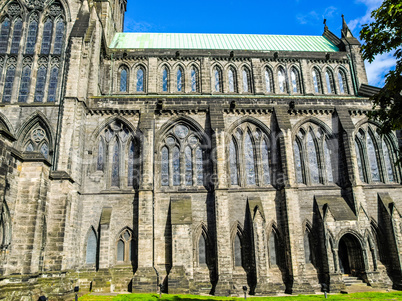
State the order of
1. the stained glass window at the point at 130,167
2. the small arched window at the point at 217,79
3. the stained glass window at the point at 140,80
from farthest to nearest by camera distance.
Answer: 1. the small arched window at the point at 217,79
2. the stained glass window at the point at 140,80
3. the stained glass window at the point at 130,167

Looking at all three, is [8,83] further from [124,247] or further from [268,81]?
[268,81]

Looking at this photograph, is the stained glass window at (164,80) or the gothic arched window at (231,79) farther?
the gothic arched window at (231,79)

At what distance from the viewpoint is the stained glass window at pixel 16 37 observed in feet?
74.6

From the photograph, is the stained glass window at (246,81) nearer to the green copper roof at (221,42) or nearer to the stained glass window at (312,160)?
the green copper roof at (221,42)

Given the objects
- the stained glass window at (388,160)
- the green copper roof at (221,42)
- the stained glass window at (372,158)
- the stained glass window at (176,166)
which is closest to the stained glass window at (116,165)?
the stained glass window at (176,166)

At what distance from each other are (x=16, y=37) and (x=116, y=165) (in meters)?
11.9

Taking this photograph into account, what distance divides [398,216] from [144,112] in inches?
683

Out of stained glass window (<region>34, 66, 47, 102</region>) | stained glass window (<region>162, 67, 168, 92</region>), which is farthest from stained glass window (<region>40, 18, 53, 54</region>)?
stained glass window (<region>162, 67, 168, 92</region>)

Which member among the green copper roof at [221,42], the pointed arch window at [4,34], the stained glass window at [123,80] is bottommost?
the stained glass window at [123,80]

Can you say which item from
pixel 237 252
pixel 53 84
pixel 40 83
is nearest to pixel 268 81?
pixel 237 252

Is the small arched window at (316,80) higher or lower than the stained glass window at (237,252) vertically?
higher

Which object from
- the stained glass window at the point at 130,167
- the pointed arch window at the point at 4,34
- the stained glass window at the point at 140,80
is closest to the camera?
the stained glass window at the point at 130,167

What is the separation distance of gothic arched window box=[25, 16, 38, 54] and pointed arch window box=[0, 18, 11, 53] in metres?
1.43

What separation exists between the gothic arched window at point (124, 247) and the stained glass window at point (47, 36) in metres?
13.7
